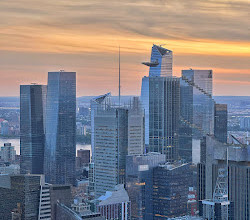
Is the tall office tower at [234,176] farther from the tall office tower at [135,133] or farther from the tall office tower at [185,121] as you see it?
the tall office tower at [185,121]

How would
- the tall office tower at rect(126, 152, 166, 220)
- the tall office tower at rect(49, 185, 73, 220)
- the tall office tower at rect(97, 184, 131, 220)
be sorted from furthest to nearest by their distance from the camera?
1. the tall office tower at rect(126, 152, 166, 220)
2. the tall office tower at rect(97, 184, 131, 220)
3. the tall office tower at rect(49, 185, 73, 220)

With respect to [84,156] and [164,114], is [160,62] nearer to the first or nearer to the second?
[164,114]

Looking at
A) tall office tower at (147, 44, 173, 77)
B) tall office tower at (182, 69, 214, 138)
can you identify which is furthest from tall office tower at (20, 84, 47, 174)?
tall office tower at (182, 69, 214, 138)

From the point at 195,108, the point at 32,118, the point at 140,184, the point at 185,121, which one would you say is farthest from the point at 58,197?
the point at 32,118

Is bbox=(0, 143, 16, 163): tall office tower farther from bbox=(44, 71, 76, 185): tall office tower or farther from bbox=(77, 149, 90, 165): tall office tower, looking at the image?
bbox=(77, 149, 90, 165): tall office tower

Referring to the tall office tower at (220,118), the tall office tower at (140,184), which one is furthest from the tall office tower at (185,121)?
the tall office tower at (140,184)

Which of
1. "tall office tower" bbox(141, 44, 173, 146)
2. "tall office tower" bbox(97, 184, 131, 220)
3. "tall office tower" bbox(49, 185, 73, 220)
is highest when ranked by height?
"tall office tower" bbox(141, 44, 173, 146)
